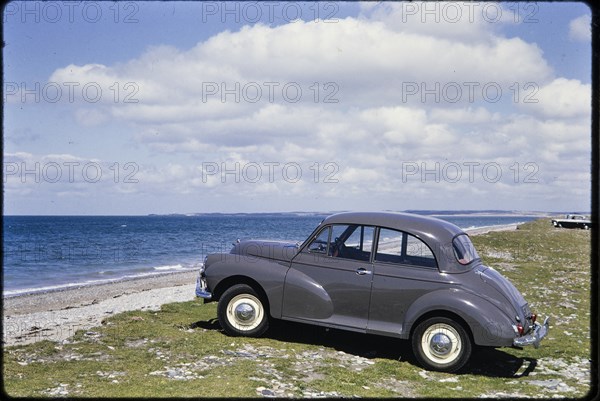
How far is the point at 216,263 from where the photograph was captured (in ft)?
34.3

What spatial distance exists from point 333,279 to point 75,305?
1321cm

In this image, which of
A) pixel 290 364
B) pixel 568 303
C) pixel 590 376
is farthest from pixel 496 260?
pixel 290 364

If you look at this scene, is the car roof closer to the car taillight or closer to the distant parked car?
the car taillight


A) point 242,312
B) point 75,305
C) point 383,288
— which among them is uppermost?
point 383,288

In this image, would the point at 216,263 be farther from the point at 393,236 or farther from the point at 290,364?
the point at 393,236

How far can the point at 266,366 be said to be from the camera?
8453 millimetres

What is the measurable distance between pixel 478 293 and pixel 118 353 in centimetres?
609

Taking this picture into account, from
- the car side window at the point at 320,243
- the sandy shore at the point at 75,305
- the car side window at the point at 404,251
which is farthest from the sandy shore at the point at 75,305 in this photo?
the car side window at the point at 404,251

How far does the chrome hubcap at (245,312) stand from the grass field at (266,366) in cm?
42

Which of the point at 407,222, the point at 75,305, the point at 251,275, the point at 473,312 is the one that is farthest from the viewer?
the point at 75,305

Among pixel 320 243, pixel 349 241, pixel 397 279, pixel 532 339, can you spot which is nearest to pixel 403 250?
pixel 397 279

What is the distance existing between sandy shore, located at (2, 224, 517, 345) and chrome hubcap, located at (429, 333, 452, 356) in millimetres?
7037

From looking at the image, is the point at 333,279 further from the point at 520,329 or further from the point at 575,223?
the point at 575,223

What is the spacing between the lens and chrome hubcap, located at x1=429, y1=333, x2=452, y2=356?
865cm
